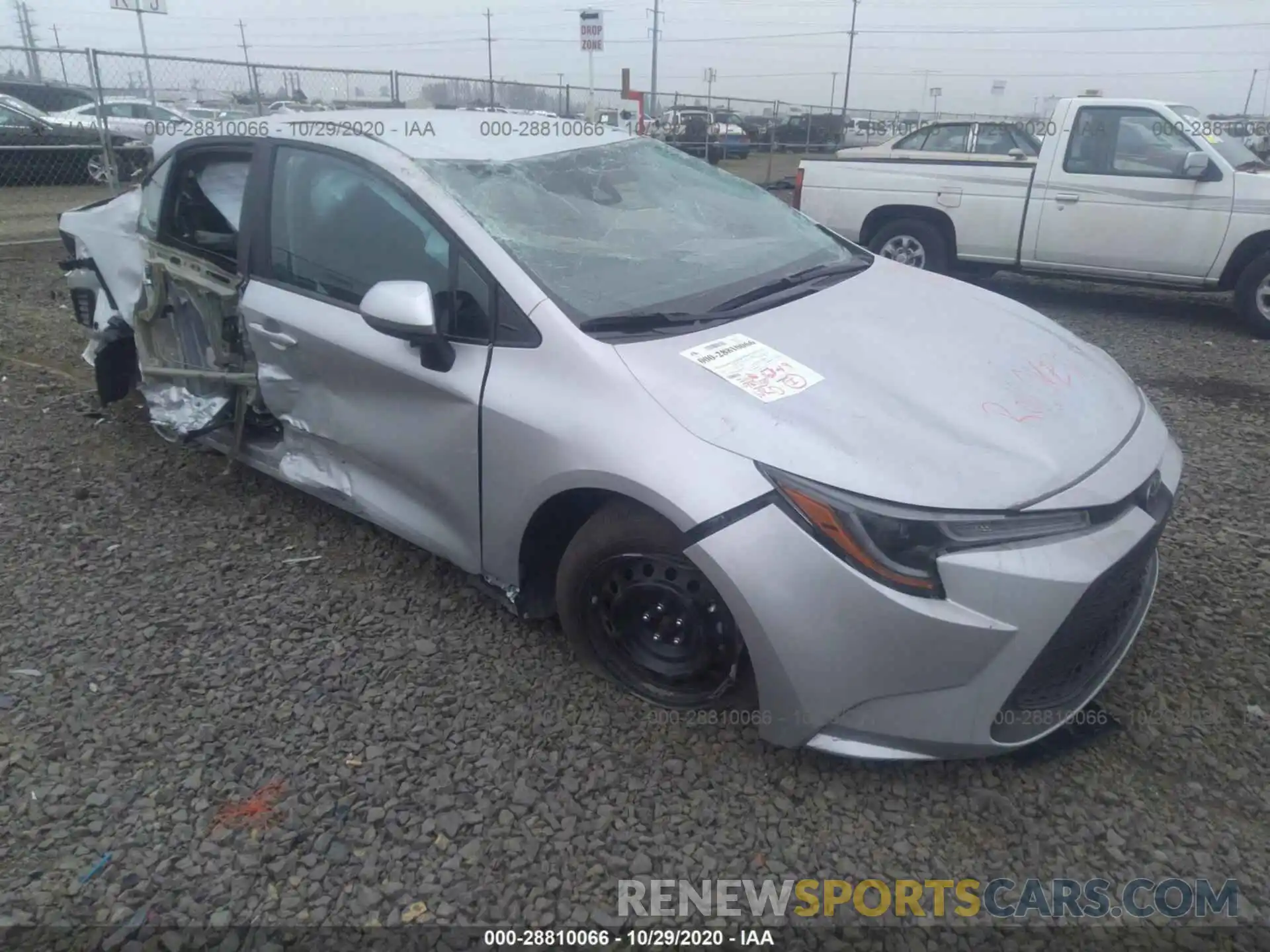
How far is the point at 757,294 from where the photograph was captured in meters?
2.92

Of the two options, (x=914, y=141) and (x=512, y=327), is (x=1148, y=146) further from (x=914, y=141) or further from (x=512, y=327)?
(x=512, y=327)

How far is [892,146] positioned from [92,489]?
39.1 feet

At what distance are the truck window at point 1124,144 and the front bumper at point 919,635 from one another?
632cm

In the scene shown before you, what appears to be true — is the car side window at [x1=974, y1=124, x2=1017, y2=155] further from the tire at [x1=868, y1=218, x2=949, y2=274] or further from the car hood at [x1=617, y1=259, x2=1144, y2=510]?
the car hood at [x1=617, y1=259, x2=1144, y2=510]

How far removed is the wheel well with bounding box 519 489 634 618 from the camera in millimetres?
2584

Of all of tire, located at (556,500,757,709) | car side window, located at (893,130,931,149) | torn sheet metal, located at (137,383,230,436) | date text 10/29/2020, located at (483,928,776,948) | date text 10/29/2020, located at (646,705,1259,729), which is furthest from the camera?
car side window, located at (893,130,931,149)

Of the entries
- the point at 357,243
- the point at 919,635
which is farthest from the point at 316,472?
the point at 919,635

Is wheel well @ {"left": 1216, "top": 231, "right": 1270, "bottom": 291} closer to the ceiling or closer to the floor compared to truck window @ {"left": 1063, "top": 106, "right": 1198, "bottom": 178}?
closer to the floor

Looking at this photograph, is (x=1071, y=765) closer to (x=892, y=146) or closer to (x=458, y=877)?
(x=458, y=877)

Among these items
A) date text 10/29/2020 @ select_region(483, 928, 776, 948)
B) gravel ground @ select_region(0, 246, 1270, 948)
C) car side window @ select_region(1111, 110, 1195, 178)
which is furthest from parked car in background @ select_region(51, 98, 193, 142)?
date text 10/29/2020 @ select_region(483, 928, 776, 948)

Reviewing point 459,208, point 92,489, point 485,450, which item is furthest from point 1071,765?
point 92,489

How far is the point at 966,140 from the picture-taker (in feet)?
38.9

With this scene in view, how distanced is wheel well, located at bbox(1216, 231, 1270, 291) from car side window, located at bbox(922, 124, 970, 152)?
18.4 feet

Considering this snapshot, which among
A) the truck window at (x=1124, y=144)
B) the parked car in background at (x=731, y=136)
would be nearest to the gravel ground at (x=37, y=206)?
the truck window at (x=1124, y=144)
